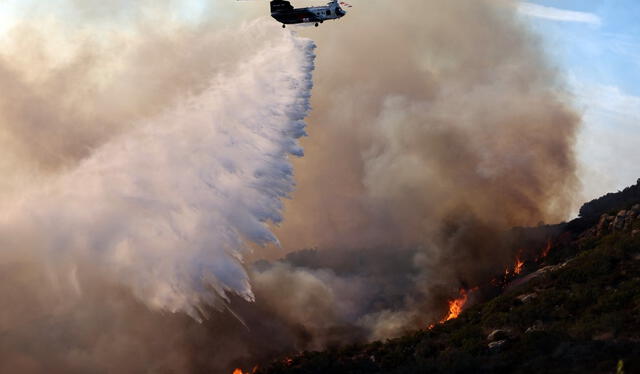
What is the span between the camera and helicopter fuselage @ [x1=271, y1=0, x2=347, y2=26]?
2692 inches

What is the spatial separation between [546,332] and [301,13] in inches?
1738

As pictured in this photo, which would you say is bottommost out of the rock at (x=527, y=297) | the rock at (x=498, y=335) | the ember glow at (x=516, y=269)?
the rock at (x=498, y=335)

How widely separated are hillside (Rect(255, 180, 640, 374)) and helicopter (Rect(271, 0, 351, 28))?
1589 inches

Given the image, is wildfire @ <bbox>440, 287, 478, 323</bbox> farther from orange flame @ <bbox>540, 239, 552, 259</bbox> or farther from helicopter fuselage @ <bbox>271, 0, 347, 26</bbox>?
helicopter fuselage @ <bbox>271, 0, 347, 26</bbox>

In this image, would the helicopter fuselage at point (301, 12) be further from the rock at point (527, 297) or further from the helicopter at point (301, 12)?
the rock at point (527, 297)

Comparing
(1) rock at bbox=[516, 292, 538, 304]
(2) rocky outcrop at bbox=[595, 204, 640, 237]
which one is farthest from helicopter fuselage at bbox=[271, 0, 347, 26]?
(2) rocky outcrop at bbox=[595, 204, 640, 237]

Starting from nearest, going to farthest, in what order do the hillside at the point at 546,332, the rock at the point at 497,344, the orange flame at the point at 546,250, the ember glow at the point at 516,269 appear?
1. the hillside at the point at 546,332
2. the rock at the point at 497,344
3. the ember glow at the point at 516,269
4. the orange flame at the point at 546,250

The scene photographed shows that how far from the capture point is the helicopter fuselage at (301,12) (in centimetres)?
6838

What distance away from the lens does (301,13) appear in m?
69.0

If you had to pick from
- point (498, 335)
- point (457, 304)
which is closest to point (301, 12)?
point (498, 335)

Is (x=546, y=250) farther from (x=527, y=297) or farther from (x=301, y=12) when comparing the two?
(x=301, y=12)

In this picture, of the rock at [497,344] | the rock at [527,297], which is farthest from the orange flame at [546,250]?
the rock at [497,344]

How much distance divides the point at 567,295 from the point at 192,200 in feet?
151

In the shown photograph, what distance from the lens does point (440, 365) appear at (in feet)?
175
